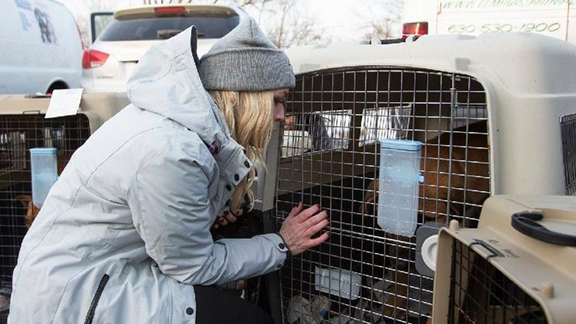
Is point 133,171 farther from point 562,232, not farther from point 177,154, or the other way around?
point 562,232

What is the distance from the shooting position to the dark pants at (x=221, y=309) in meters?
1.68

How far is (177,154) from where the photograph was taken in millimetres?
1514

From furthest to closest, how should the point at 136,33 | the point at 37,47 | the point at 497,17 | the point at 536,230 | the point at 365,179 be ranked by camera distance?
the point at 37,47, the point at 136,33, the point at 497,17, the point at 365,179, the point at 536,230

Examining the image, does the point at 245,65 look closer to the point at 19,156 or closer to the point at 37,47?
the point at 19,156

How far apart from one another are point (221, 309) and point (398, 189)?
72 centimetres

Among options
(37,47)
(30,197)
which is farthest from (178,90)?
(37,47)

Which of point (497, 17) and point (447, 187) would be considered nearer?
point (447, 187)

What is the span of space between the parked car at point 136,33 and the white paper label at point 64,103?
3.11 meters

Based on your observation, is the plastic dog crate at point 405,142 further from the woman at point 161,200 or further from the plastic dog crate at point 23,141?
the plastic dog crate at point 23,141

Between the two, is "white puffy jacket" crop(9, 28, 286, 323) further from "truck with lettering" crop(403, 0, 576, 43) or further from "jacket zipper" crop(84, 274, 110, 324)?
"truck with lettering" crop(403, 0, 576, 43)

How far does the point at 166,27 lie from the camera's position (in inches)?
224

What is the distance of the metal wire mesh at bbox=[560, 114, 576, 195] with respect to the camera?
69.4 inches

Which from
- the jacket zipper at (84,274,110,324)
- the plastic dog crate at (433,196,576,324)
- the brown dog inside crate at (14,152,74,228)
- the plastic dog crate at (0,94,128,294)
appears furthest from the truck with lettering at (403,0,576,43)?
the jacket zipper at (84,274,110,324)

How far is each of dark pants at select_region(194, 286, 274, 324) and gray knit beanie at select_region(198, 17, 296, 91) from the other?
668 millimetres
